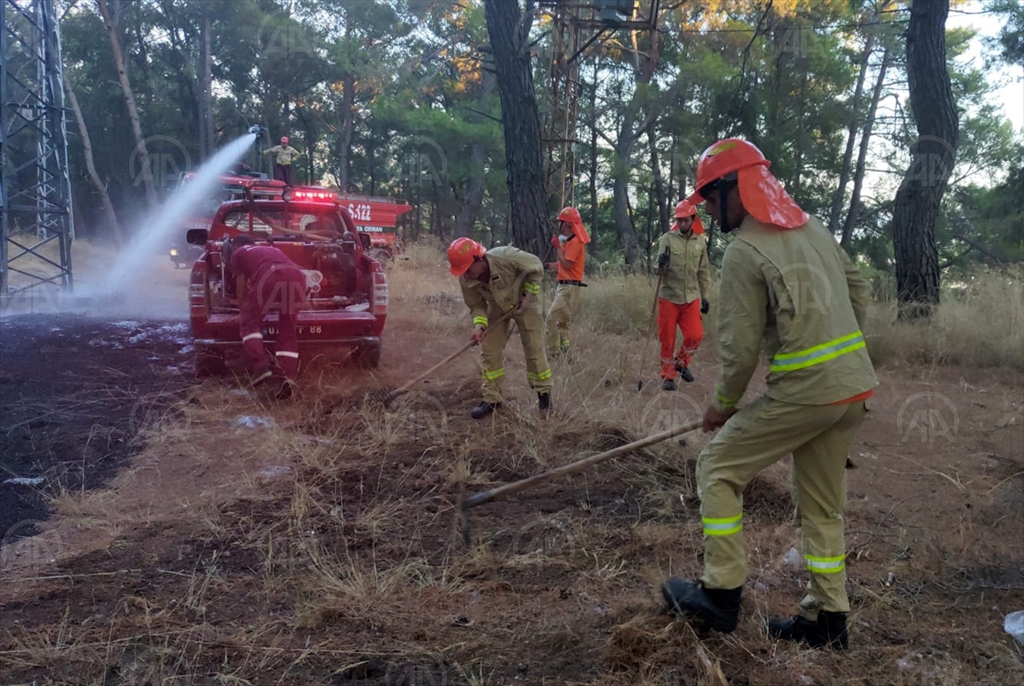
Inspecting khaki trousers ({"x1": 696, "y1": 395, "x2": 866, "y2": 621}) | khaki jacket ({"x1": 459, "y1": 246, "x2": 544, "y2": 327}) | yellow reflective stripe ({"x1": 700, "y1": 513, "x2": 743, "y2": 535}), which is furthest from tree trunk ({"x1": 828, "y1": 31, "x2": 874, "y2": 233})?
yellow reflective stripe ({"x1": 700, "y1": 513, "x2": 743, "y2": 535})

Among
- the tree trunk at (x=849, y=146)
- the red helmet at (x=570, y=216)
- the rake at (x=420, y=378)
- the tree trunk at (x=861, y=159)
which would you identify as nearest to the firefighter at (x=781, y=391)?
the rake at (x=420, y=378)

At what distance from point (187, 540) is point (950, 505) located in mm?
4378

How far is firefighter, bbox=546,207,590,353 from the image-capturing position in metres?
8.09

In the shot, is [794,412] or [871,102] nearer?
[794,412]

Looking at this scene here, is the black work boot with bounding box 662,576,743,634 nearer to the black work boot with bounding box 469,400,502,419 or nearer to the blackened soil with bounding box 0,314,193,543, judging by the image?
the black work boot with bounding box 469,400,502,419

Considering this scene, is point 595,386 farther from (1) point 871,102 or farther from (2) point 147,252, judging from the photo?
(1) point 871,102

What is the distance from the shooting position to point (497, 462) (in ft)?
16.3

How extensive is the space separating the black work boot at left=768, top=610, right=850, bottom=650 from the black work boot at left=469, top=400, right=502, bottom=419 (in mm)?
3276

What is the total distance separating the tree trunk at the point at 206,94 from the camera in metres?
25.2

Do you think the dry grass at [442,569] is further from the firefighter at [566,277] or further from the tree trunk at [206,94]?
the tree trunk at [206,94]

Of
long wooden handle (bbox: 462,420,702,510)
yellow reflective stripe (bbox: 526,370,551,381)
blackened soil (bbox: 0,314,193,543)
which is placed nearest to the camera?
long wooden handle (bbox: 462,420,702,510)

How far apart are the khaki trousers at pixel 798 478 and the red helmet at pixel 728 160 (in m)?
0.88

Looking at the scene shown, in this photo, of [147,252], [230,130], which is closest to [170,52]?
[230,130]

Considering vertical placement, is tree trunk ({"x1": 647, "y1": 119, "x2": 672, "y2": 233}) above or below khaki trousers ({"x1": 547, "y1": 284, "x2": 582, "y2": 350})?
above
